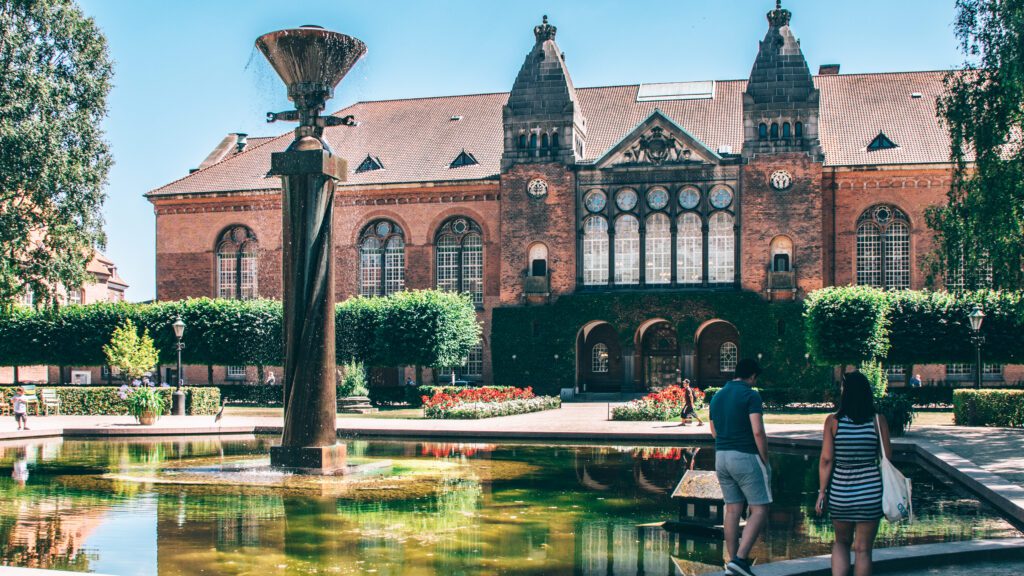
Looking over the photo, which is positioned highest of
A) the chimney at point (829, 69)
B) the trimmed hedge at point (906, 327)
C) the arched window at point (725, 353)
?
the chimney at point (829, 69)

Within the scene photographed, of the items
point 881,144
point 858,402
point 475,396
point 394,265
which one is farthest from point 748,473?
point 394,265

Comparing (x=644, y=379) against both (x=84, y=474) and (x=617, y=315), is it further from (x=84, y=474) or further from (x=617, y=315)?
(x=84, y=474)

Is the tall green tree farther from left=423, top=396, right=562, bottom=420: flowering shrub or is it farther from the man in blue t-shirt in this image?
the man in blue t-shirt

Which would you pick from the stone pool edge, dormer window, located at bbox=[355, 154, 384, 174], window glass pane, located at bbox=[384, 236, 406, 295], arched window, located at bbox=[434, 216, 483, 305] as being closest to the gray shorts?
the stone pool edge

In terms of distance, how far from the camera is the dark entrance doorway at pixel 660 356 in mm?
48312

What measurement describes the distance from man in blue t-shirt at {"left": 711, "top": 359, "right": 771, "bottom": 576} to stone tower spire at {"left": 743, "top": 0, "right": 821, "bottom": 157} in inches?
1473

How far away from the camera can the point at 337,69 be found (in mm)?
16469

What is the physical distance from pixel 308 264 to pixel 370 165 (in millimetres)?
35911

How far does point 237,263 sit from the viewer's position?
5166 cm

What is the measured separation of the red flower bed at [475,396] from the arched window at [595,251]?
11.3 meters

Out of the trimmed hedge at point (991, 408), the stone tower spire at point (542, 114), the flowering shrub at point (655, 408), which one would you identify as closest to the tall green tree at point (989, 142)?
the trimmed hedge at point (991, 408)

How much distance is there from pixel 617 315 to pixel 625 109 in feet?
37.8

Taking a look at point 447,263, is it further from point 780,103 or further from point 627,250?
point 780,103

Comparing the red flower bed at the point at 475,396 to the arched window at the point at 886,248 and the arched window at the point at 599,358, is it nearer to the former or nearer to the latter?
the arched window at the point at 599,358
